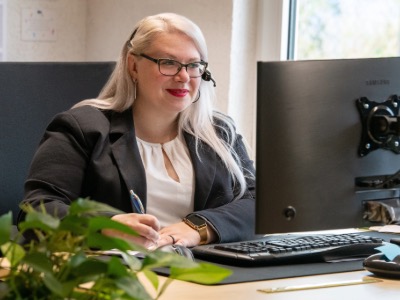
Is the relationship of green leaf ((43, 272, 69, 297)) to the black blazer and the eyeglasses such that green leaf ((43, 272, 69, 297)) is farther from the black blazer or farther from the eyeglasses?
the eyeglasses

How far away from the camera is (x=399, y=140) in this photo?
1.79m

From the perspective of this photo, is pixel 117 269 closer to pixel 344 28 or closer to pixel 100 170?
pixel 100 170

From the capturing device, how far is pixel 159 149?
2.41 m

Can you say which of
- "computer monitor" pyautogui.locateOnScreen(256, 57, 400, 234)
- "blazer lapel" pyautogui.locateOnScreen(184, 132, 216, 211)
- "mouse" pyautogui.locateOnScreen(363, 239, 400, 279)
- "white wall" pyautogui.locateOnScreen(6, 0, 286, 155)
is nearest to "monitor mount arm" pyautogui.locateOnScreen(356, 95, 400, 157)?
"computer monitor" pyautogui.locateOnScreen(256, 57, 400, 234)

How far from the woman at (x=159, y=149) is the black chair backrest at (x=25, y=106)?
0.15m

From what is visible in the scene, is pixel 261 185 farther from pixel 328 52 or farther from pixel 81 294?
pixel 328 52

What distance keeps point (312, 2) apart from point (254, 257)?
1575 millimetres

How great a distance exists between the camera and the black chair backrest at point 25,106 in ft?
8.16

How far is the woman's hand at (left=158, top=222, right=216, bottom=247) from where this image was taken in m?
2.08

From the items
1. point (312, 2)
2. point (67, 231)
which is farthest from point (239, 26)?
point (67, 231)

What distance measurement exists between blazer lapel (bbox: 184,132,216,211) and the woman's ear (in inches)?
8.6

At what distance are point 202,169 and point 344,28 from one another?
0.97 m

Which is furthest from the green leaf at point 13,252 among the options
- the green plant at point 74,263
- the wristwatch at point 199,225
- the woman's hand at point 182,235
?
the wristwatch at point 199,225

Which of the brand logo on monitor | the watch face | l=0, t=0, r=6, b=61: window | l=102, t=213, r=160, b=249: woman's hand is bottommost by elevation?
the watch face
